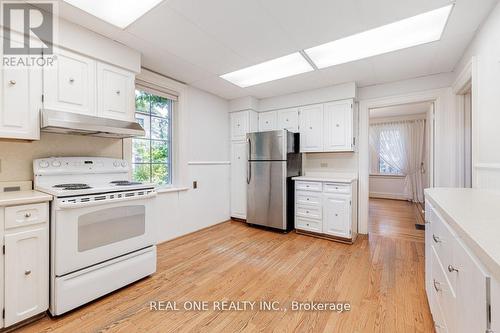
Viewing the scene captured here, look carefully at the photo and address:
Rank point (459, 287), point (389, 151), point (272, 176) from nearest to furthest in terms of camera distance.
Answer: point (459, 287) < point (272, 176) < point (389, 151)

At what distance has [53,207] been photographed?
1608mm

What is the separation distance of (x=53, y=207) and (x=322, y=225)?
311cm

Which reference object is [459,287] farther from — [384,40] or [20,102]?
[20,102]

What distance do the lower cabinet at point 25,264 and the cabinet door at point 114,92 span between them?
105 centimetres

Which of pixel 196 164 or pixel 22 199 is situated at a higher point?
pixel 196 164

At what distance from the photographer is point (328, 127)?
3.53 meters

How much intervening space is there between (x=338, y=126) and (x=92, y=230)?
336 cm

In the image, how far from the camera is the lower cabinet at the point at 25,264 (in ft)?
4.70

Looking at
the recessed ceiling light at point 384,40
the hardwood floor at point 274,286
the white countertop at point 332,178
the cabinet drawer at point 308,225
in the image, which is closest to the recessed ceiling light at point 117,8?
the recessed ceiling light at point 384,40

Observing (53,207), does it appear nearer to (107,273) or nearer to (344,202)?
(107,273)

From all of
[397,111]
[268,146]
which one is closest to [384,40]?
[268,146]

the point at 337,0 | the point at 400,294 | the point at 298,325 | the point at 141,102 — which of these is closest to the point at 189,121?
the point at 141,102

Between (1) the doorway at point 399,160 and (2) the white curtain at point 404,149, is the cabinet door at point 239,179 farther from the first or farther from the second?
(2) the white curtain at point 404,149

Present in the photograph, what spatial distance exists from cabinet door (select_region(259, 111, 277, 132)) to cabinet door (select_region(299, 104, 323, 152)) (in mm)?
532
